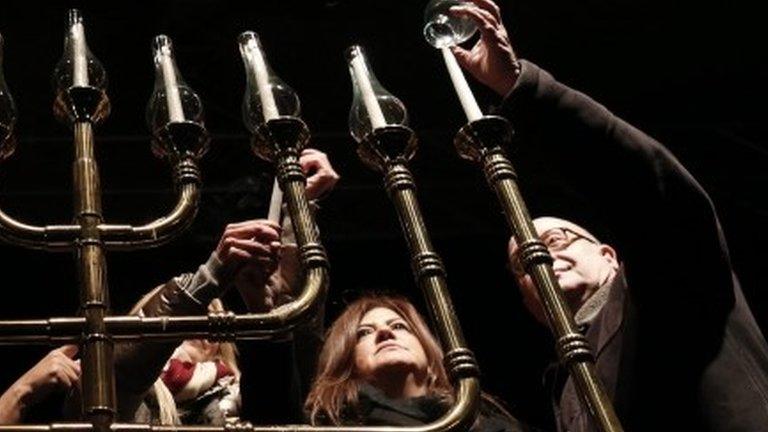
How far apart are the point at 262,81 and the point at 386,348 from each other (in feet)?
2.29

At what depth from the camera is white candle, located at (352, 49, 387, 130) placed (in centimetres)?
171

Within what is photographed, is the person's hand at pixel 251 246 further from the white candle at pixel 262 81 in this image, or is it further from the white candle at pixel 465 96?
the white candle at pixel 465 96

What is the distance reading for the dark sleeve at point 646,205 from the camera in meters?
1.62

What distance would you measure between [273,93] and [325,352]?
709 mm

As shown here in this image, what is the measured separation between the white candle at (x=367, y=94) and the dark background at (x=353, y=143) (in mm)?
1548

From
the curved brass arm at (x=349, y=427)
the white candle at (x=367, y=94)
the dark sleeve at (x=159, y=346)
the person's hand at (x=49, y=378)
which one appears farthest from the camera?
the person's hand at (x=49, y=378)

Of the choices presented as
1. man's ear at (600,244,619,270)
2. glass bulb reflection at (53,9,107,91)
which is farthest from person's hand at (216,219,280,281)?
man's ear at (600,244,619,270)

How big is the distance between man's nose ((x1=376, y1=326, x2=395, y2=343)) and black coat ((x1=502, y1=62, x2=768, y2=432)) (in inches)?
31.5

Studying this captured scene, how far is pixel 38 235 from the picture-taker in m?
1.54

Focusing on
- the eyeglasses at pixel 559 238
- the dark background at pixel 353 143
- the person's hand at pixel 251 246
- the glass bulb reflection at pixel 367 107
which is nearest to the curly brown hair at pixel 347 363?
the eyeglasses at pixel 559 238

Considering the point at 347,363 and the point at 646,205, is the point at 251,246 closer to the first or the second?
the point at 646,205

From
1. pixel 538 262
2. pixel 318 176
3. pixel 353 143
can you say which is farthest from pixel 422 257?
pixel 353 143

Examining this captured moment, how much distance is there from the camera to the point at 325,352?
7.86 ft

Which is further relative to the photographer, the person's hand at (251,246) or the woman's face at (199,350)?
the woman's face at (199,350)
